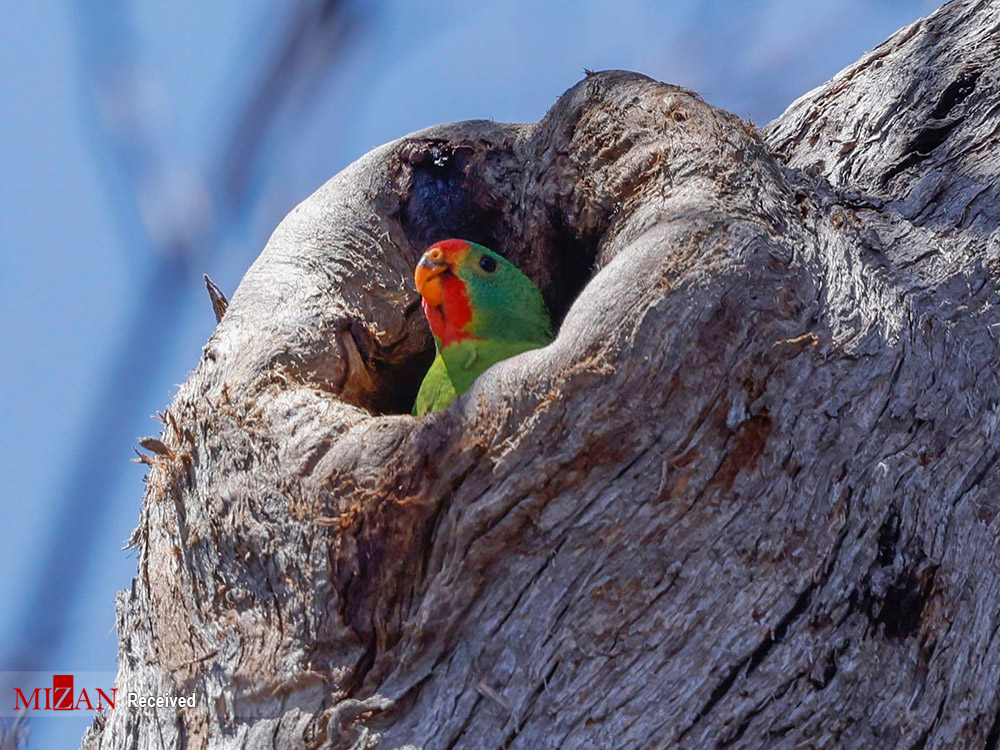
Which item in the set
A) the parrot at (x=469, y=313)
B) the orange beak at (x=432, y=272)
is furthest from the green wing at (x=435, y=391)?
the orange beak at (x=432, y=272)

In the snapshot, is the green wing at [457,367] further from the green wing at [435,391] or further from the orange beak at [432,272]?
the orange beak at [432,272]

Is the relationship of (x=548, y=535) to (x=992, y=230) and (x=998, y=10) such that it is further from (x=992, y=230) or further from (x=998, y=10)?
(x=998, y=10)

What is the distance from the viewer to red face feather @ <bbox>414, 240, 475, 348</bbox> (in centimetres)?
345

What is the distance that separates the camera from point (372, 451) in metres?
2.43

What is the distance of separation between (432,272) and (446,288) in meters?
0.08

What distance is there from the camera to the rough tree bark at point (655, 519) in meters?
2.13

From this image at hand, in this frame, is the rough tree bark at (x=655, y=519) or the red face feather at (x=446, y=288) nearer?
the rough tree bark at (x=655, y=519)

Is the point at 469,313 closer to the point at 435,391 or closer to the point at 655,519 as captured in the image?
the point at 435,391

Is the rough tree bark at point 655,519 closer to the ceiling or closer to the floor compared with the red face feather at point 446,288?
closer to the floor

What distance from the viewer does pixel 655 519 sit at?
86.8 inches

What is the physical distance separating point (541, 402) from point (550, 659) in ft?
1.95

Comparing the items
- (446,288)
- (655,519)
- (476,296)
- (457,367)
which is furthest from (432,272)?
(655,519)

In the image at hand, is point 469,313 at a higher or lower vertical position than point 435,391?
higher

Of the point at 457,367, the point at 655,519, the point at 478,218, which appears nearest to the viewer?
the point at 655,519
